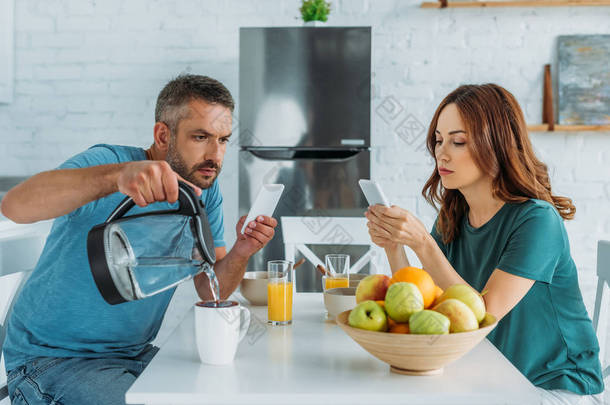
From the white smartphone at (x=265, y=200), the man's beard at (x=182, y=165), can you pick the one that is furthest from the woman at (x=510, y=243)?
the man's beard at (x=182, y=165)

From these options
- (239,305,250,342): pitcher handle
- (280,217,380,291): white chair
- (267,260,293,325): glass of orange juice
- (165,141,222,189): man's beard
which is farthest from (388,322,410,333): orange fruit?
(280,217,380,291): white chair

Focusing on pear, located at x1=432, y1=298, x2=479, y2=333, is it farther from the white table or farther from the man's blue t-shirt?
the man's blue t-shirt

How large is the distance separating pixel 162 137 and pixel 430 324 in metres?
1.05

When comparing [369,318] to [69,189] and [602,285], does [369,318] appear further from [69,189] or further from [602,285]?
[602,285]

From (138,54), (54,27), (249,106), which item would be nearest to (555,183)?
(249,106)

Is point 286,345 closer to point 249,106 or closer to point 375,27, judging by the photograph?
point 249,106

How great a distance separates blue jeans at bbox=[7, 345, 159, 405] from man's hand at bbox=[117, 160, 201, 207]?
19.1 inches

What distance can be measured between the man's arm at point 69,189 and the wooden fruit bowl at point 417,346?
0.42 m

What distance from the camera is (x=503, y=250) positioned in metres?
1.41

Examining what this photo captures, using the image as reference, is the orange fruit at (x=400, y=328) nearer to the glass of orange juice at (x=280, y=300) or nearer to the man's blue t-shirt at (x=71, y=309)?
the glass of orange juice at (x=280, y=300)

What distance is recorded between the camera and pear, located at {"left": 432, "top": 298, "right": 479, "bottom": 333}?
85cm

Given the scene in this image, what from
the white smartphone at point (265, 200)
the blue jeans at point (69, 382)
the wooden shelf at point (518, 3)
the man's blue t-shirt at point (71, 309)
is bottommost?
the blue jeans at point (69, 382)

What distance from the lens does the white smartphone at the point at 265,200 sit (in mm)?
1299

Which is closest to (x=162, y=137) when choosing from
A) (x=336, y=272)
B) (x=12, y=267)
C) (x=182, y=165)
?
(x=182, y=165)
